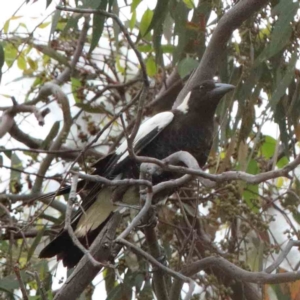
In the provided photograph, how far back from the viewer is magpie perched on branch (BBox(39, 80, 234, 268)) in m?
2.14

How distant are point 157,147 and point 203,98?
0.20m

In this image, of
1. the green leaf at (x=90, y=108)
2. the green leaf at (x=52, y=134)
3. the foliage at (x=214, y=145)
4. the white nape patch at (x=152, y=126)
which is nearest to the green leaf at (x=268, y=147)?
the foliage at (x=214, y=145)

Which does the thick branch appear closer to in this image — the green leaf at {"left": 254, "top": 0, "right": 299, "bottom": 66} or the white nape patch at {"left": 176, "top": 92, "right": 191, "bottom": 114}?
the green leaf at {"left": 254, "top": 0, "right": 299, "bottom": 66}

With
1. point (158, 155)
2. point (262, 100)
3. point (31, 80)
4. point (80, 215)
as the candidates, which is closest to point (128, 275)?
point (80, 215)

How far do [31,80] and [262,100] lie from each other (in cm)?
121

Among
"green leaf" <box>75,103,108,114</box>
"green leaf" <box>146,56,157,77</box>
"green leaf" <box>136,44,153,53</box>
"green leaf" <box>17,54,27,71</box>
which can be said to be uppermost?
"green leaf" <box>17,54,27,71</box>

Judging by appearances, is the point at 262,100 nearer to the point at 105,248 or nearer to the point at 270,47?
the point at 270,47

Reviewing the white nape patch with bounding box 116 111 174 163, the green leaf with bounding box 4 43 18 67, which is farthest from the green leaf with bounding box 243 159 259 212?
the green leaf with bounding box 4 43 18 67

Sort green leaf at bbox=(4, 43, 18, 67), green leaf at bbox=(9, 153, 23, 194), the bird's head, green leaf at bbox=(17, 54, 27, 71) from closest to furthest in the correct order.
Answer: the bird's head
green leaf at bbox=(9, 153, 23, 194)
green leaf at bbox=(4, 43, 18, 67)
green leaf at bbox=(17, 54, 27, 71)

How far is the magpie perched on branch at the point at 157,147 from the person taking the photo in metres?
2.14

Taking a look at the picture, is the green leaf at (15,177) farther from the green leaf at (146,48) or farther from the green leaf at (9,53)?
the green leaf at (146,48)

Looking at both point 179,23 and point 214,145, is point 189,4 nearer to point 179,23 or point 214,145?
point 179,23

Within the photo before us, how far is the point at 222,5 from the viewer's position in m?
2.05

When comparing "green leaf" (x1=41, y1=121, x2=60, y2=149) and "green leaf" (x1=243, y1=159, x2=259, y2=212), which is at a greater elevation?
"green leaf" (x1=41, y1=121, x2=60, y2=149)
